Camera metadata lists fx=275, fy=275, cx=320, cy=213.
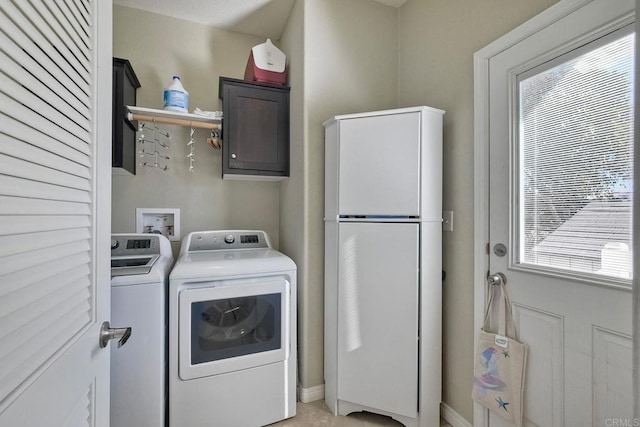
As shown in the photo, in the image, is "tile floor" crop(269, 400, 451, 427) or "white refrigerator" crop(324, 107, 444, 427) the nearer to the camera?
"white refrigerator" crop(324, 107, 444, 427)

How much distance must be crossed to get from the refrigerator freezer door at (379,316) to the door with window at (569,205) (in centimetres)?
42

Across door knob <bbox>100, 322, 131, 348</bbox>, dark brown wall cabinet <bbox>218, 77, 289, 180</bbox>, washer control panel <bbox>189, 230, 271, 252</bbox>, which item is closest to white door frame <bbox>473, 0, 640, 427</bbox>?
dark brown wall cabinet <bbox>218, 77, 289, 180</bbox>

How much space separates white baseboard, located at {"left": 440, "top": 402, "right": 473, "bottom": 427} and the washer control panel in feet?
5.06

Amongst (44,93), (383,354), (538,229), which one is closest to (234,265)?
(383,354)

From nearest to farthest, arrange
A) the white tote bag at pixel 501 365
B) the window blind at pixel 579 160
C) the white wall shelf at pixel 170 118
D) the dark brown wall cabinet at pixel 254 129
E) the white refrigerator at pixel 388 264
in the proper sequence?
the window blind at pixel 579 160
the white tote bag at pixel 501 365
the white refrigerator at pixel 388 264
the white wall shelf at pixel 170 118
the dark brown wall cabinet at pixel 254 129

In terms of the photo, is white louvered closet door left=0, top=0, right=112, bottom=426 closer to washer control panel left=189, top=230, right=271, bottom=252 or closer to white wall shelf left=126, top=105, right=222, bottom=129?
white wall shelf left=126, top=105, right=222, bottom=129

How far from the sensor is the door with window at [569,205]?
968mm

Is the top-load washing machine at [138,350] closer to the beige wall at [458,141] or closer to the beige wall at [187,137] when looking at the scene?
the beige wall at [187,137]

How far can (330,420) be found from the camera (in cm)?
164

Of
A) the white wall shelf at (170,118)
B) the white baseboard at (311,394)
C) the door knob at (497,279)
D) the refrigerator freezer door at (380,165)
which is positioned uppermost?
the white wall shelf at (170,118)

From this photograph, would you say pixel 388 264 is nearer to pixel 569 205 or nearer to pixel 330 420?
pixel 569 205

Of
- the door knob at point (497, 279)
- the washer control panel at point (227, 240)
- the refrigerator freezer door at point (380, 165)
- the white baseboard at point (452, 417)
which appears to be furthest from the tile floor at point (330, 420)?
the refrigerator freezer door at point (380, 165)

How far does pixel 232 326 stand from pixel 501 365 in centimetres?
138

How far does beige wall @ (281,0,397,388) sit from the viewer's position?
70.7 inches
